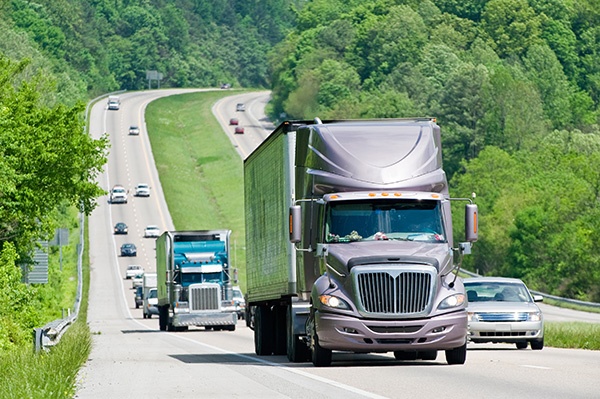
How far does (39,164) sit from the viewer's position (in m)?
56.8

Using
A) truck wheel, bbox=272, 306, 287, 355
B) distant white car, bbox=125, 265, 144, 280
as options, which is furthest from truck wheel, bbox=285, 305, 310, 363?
distant white car, bbox=125, 265, 144, 280

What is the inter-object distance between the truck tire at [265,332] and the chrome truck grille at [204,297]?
22.5 m

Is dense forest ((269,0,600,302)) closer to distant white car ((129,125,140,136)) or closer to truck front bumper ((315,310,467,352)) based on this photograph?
distant white car ((129,125,140,136))

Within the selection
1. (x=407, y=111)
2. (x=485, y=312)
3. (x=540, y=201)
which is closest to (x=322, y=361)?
(x=485, y=312)

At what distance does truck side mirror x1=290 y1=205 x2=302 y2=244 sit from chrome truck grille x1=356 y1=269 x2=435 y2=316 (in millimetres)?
1076

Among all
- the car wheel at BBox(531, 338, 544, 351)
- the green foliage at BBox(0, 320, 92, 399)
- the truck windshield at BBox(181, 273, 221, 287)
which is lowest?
the car wheel at BBox(531, 338, 544, 351)

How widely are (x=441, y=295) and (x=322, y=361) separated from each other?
224 cm

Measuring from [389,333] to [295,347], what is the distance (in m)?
3.05

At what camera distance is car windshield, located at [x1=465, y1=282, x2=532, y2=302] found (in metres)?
33.0

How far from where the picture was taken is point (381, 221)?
77.0ft

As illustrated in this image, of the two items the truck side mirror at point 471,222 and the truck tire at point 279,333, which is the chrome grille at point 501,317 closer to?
the truck tire at point 279,333

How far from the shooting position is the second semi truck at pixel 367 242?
22562 millimetres

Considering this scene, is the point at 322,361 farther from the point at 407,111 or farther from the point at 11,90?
the point at 407,111

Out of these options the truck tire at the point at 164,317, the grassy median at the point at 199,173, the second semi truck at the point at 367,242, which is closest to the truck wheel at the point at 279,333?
the second semi truck at the point at 367,242
